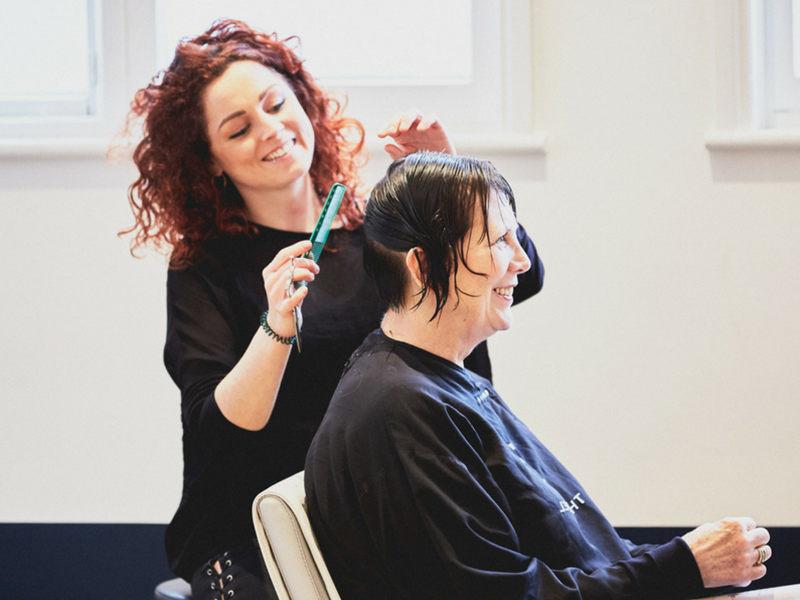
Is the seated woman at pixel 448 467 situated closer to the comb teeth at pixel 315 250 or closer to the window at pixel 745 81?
the comb teeth at pixel 315 250

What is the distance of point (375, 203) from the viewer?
48.6 inches

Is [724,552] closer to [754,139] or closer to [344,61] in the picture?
[754,139]

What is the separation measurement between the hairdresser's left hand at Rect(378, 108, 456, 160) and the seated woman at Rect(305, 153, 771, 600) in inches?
9.2

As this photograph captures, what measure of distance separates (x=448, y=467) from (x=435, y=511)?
0.06 meters

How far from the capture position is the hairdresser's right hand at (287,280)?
4.10ft

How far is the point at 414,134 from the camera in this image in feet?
4.88

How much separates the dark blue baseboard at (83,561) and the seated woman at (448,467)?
60.0 inches

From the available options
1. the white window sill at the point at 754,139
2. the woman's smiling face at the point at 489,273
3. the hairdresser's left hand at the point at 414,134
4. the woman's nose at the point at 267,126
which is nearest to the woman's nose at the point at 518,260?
the woman's smiling face at the point at 489,273

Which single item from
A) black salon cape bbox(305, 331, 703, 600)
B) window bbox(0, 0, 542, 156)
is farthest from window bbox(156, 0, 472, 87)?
black salon cape bbox(305, 331, 703, 600)

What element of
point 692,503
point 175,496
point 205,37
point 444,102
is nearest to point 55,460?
point 175,496

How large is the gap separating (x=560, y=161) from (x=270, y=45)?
3.22ft

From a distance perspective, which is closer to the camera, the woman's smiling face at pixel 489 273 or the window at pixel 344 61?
the woman's smiling face at pixel 489 273

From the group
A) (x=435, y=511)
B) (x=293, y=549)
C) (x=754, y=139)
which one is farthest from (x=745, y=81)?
(x=293, y=549)

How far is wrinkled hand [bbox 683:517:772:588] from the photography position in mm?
1097
